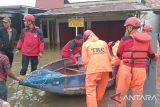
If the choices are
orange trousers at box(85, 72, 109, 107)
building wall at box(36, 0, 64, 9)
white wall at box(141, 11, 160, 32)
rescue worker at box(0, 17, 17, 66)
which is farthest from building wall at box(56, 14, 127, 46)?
orange trousers at box(85, 72, 109, 107)

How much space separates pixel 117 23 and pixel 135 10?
15.9 feet

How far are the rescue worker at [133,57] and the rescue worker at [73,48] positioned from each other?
9.64 feet

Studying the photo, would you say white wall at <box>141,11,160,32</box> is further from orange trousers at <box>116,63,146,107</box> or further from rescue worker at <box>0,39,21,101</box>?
rescue worker at <box>0,39,21,101</box>

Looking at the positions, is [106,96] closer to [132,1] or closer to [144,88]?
[144,88]

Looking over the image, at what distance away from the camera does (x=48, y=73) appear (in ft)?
25.7

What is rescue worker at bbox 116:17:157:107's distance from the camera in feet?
20.3

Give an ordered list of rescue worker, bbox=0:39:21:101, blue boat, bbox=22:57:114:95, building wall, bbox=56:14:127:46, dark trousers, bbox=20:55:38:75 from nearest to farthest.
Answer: rescue worker, bbox=0:39:21:101 < blue boat, bbox=22:57:114:95 < dark trousers, bbox=20:55:38:75 < building wall, bbox=56:14:127:46

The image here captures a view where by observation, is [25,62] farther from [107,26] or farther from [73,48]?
[107,26]

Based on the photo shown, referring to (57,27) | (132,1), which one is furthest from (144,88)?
(57,27)

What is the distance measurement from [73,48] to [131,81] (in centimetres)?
330

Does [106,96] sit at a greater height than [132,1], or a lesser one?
lesser

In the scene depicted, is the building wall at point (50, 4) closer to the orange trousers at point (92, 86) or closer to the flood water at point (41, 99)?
the flood water at point (41, 99)

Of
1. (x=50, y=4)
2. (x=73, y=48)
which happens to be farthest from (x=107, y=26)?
(x=73, y=48)

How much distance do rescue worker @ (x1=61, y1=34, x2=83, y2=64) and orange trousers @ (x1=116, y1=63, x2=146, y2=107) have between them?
9.61ft
